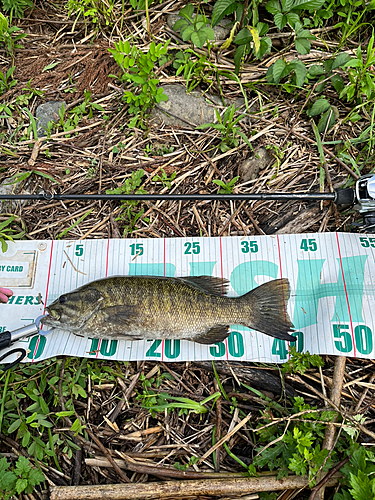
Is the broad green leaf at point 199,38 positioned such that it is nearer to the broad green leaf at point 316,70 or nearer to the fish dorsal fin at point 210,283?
the broad green leaf at point 316,70

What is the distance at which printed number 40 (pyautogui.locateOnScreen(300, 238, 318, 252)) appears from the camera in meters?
3.77

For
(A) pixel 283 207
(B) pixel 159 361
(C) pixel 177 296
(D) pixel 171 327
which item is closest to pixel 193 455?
(B) pixel 159 361

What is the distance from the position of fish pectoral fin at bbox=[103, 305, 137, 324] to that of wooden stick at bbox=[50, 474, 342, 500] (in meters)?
1.34

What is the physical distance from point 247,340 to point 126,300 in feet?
4.24

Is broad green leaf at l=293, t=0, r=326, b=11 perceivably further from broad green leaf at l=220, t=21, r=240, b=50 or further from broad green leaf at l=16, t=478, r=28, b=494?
broad green leaf at l=16, t=478, r=28, b=494

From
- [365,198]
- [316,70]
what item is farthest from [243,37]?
[365,198]

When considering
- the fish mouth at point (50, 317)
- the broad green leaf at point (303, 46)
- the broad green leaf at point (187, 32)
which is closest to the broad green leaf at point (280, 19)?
the broad green leaf at point (303, 46)

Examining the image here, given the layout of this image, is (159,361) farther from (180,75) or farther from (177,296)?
(180,75)

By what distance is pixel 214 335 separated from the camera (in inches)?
130

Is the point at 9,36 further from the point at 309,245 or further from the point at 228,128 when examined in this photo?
the point at 309,245

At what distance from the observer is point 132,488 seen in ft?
8.97

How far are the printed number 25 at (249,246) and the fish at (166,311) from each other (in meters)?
0.57

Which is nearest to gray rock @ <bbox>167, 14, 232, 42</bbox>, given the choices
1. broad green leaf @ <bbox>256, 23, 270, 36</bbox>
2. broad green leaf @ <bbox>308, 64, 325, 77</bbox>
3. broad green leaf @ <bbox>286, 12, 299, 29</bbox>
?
broad green leaf @ <bbox>256, 23, 270, 36</bbox>

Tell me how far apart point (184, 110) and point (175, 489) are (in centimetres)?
395
